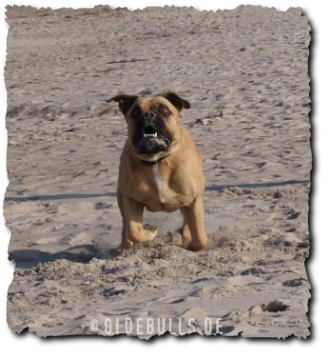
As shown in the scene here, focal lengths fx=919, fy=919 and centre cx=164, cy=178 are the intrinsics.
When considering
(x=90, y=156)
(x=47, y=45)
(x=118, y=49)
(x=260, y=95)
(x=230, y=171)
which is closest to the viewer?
(x=230, y=171)

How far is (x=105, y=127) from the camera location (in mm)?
13609

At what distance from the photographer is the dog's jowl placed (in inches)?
256

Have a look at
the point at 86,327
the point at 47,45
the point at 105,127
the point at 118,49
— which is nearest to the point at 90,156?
the point at 105,127

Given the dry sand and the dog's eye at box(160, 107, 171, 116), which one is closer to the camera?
the dry sand

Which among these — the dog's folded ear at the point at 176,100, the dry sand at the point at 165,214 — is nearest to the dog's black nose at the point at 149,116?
the dog's folded ear at the point at 176,100

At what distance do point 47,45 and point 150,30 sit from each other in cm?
263

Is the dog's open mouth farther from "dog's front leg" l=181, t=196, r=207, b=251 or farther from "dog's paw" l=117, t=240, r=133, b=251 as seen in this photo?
"dog's paw" l=117, t=240, r=133, b=251

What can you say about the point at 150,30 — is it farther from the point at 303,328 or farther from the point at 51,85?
the point at 303,328

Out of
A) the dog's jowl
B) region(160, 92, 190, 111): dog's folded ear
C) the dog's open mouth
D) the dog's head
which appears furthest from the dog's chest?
region(160, 92, 190, 111): dog's folded ear

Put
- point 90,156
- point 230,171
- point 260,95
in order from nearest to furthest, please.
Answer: point 230,171 < point 90,156 < point 260,95

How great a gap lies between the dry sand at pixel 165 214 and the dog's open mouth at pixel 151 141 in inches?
34.4

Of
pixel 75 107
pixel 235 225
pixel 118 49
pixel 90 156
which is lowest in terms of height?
pixel 235 225

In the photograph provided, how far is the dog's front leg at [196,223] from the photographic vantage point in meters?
6.95

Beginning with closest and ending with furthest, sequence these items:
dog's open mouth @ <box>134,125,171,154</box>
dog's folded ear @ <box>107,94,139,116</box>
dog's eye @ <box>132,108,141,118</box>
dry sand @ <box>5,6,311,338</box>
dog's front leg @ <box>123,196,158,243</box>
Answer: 1. dry sand @ <box>5,6,311,338</box>
2. dog's open mouth @ <box>134,125,171,154</box>
3. dog's eye @ <box>132,108,141,118</box>
4. dog's folded ear @ <box>107,94,139,116</box>
5. dog's front leg @ <box>123,196,158,243</box>
